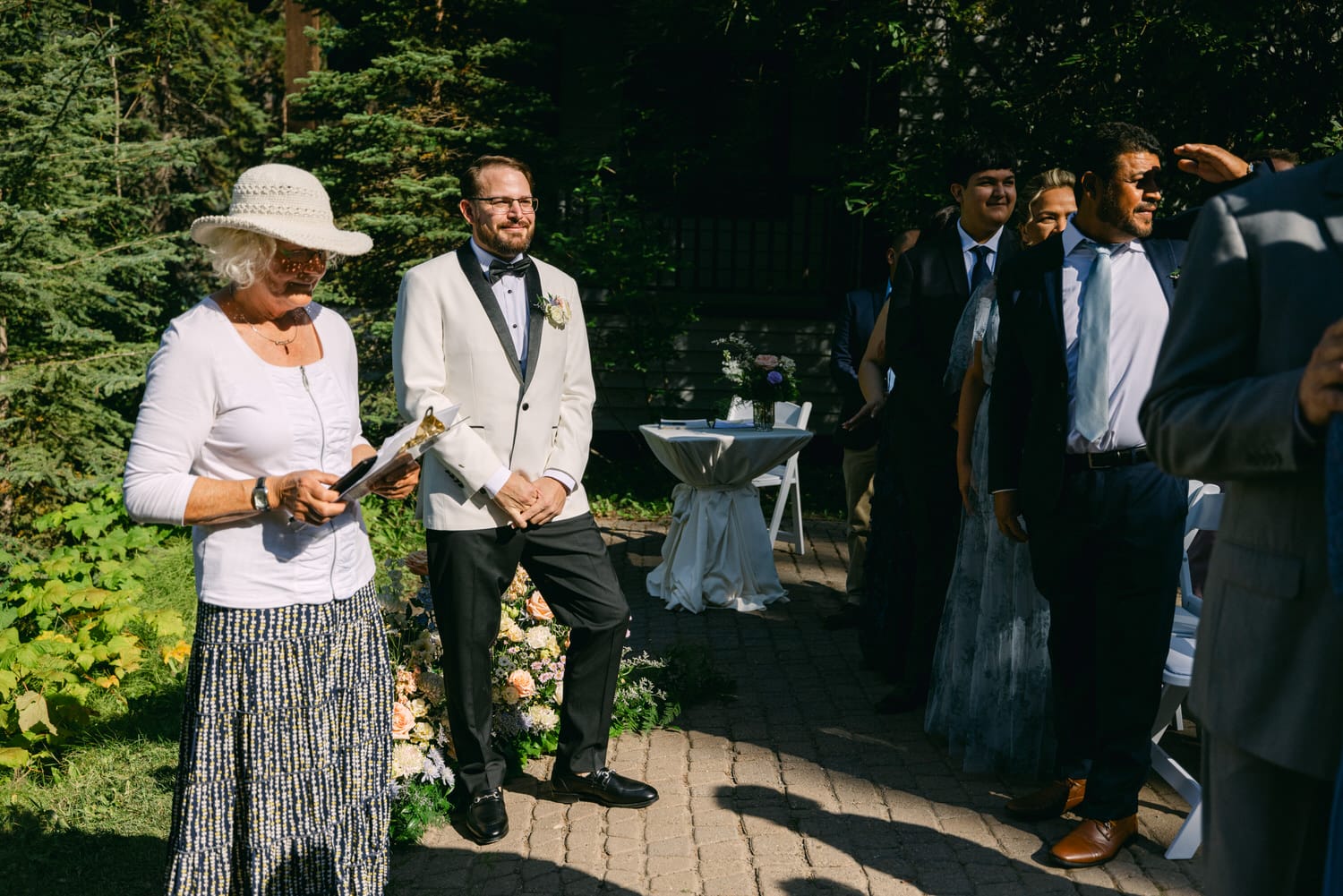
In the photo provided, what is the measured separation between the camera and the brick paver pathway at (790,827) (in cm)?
391

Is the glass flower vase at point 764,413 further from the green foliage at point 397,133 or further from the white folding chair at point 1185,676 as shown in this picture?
the green foliage at point 397,133

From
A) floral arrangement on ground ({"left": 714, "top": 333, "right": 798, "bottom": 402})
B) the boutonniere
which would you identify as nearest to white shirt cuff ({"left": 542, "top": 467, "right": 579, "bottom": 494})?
the boutonniere

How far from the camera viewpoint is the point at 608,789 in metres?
4.47

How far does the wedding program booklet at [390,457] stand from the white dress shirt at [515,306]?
4.02ft

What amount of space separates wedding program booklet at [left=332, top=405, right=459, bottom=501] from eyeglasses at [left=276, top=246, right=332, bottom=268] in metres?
0.51

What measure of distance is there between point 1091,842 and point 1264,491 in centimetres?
240

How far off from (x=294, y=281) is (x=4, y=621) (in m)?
3.88

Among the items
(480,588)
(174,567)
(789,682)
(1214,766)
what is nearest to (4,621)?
(174,567)

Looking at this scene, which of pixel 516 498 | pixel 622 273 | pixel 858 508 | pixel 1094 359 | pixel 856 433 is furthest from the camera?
pixel 622 273

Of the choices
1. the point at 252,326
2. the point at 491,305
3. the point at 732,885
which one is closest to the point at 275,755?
the point at 252,326

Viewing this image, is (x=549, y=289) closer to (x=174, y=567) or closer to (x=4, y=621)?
(x=4, y=621)

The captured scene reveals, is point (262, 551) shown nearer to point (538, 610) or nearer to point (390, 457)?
point (390, 457)

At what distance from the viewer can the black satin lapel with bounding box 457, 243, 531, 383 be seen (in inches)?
164

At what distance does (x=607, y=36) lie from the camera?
12711 millimetres
